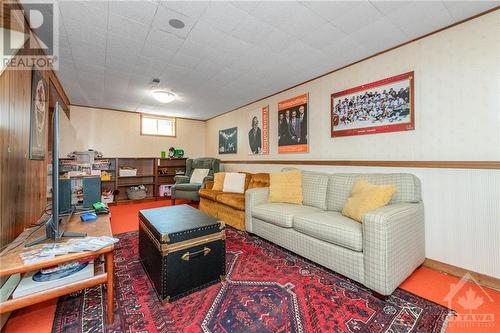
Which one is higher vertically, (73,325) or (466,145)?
(466,145)

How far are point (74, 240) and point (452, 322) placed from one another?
258cm

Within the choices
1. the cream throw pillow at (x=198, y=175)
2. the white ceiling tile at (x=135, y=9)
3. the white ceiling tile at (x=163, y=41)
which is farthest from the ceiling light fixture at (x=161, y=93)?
the cream throw pillow at (x=198, y=175)

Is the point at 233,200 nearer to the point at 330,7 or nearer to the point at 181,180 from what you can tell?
the point at 181,180

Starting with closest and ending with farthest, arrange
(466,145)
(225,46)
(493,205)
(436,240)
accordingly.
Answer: (493,205) < (466,145) < (436,240) < (225,46)

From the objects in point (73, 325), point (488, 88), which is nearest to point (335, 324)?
point (73, 325)

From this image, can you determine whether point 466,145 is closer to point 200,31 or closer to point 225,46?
point 225,46

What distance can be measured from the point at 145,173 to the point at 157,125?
4.43ft

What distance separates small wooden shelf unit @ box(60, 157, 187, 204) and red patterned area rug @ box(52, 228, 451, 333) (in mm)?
3810

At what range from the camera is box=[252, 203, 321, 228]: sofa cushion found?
241cm

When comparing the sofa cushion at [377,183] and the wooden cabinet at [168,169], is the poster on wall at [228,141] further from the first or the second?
the sofa cushion at [377,183]

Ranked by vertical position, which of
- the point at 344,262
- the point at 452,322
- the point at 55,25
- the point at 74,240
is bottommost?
the point at 452,322

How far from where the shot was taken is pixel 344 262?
1900 mm

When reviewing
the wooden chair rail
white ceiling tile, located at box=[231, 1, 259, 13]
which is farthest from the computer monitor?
the wooden chair rail

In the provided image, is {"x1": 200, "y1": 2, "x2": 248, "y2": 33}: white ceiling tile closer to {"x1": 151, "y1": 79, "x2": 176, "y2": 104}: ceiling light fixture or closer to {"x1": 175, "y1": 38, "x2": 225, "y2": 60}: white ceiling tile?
{"x1": 175, "y1": 38, "x2": 225, "y2": 60}: white ceiling tile
